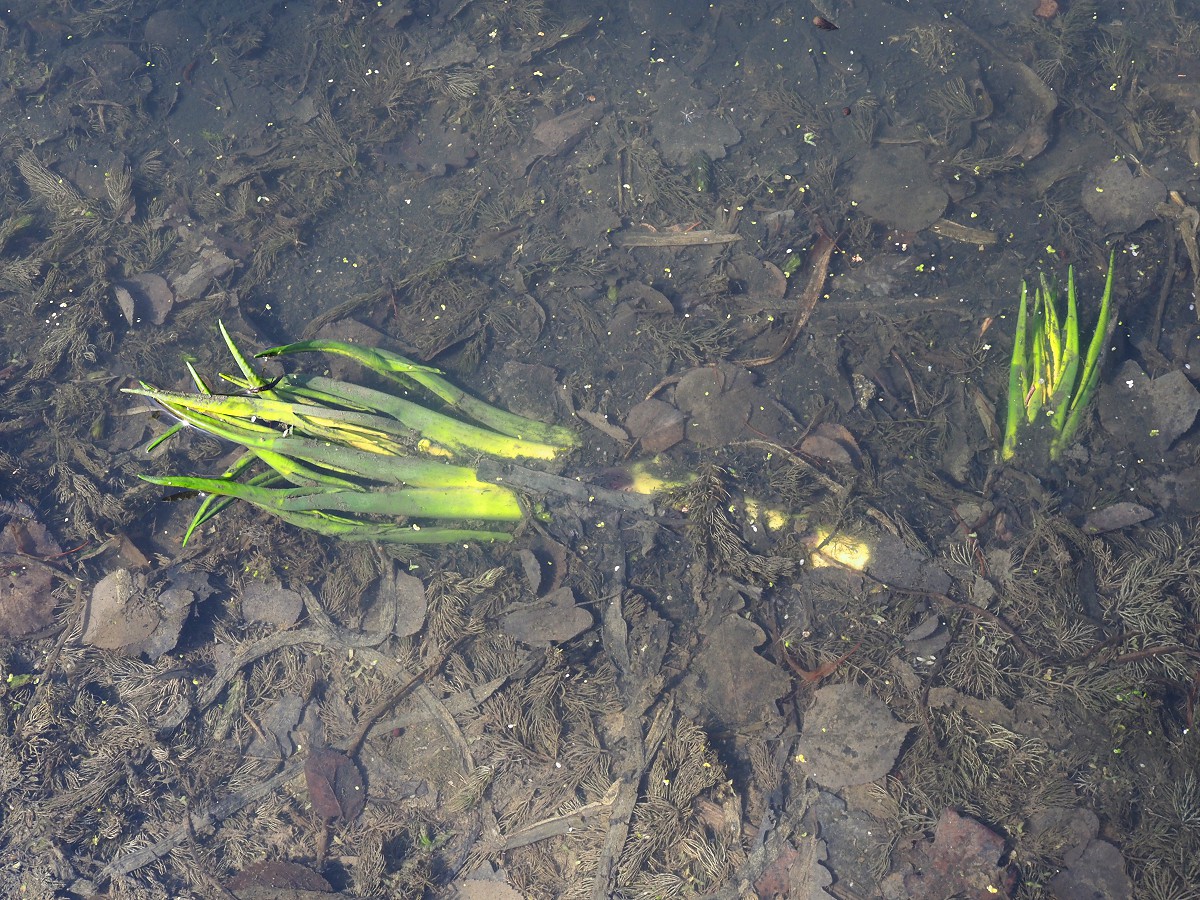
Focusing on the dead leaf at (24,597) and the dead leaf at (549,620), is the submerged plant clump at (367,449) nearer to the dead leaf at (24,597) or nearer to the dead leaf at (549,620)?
the dead leaf at (549,620)

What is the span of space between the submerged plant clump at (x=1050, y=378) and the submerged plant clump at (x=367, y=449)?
252 centimetres

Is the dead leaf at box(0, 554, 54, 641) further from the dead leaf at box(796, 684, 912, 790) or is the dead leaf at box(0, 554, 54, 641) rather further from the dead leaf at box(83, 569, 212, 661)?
the dead leaf at box(796, 684, 912, 790)

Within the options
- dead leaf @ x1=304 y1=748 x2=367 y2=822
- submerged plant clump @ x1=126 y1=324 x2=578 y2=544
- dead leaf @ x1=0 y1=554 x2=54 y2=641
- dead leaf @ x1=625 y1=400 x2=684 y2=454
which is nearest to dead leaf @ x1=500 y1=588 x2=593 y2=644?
submerged plant clump @ x1=126 y1=324 x2=578 y2=544

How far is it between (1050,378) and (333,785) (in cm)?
471

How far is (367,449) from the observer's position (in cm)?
397

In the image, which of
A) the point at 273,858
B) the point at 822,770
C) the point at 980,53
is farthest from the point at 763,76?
the point at 273,858

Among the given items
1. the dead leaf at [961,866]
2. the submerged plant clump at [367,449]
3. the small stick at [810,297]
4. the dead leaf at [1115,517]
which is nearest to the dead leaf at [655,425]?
the submerged plant clump at [367,449]

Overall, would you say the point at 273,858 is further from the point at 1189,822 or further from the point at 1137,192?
the point at 1137,192

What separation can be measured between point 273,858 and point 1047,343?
5246 mm

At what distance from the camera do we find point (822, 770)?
364cm

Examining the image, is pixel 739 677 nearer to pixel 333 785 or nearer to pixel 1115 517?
pixel 1115 517

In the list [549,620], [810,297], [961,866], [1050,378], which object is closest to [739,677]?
[549,620]

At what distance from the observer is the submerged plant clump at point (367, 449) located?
143 inches

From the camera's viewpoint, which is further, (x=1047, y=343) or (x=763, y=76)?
(x=763, y=76)
